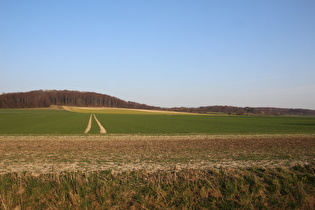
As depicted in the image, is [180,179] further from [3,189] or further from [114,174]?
[3,189]

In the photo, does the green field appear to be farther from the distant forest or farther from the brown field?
the distant forest

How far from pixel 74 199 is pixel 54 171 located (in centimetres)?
300

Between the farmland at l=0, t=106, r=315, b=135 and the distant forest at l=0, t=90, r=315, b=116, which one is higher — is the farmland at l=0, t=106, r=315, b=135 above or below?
below

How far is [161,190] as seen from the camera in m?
8.19

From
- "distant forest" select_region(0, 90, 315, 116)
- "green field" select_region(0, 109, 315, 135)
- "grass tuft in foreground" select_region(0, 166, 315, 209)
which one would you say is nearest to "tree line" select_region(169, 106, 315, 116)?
"distant forest" select_region(0, 90, 315, 116)

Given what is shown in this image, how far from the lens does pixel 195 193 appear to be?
8250mm

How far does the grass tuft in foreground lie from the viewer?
25.0 feet

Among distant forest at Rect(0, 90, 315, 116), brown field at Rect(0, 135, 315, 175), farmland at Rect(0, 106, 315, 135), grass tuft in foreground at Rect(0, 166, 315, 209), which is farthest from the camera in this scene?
distant forest at Rect(0, 90, 315, 116)

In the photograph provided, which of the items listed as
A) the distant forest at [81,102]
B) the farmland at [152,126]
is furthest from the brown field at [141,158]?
the distant forest at [81,102]

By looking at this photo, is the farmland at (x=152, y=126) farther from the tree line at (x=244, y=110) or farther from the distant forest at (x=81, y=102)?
the distant forest at (x=81, y=102)

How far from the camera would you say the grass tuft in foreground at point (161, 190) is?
7.63m

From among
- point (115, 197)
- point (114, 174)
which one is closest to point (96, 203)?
point (115, 197)

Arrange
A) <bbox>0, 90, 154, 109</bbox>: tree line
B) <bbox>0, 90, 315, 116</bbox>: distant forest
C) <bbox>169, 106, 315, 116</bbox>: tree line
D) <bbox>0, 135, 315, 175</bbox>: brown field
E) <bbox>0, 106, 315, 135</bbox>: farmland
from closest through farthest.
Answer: <bbox>0, 135, 315, 175</bbox>: brown field
<bbox>0, 106, 315, 135</bbox>: farmland
<bbox>169, 106, 315, 116</bbox>: tree line
<bbox>0, 90, 315, 116</bbox>: distant forest
<bbox>0, 90, 154, 109</bbox>: tree line

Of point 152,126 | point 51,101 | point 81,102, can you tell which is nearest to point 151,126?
point 152,126
